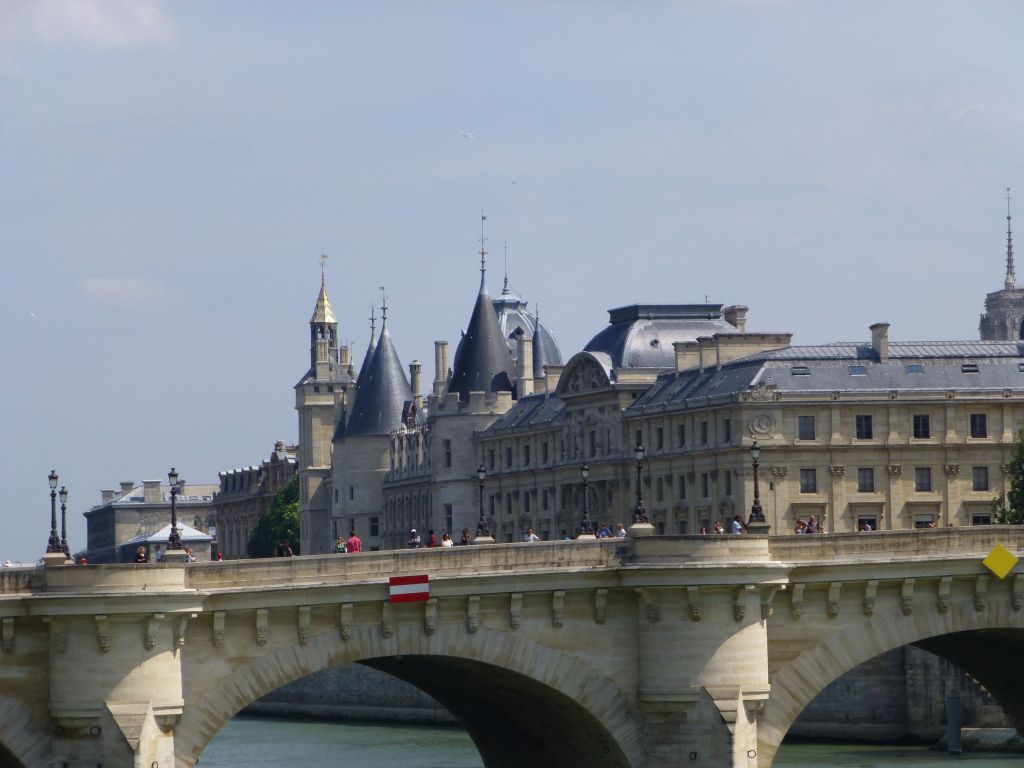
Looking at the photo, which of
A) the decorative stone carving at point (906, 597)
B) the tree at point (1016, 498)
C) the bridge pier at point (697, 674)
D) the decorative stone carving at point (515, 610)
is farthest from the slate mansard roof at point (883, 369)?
the decorative stone carving at point (515, 610)

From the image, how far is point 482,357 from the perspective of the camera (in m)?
168

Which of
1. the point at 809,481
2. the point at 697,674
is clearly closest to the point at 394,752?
the point at 809,481

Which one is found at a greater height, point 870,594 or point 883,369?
point 883,369

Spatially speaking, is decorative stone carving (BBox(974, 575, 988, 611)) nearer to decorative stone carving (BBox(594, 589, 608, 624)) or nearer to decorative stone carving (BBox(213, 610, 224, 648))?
decorative stone carving (BBox(594, 589, 608, 624))

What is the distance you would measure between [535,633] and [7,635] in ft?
33.2

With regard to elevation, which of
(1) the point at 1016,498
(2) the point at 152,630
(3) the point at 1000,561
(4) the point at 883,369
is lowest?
(2) the point at 152,630

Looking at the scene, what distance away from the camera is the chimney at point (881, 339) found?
12219 cm

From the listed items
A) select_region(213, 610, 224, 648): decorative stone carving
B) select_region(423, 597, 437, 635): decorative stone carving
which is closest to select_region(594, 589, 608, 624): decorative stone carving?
select_region(423, 597, 437, 635): decorative stone carving

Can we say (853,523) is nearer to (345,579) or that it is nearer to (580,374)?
(580,374)

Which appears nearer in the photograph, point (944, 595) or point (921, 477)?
point (944, 595)

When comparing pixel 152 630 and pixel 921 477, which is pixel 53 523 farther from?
pixel 921 477

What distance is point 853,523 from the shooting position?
122 meters

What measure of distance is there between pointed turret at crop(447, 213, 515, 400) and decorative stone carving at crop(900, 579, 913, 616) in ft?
366

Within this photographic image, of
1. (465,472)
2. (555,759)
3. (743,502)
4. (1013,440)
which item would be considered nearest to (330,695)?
(743,502)
